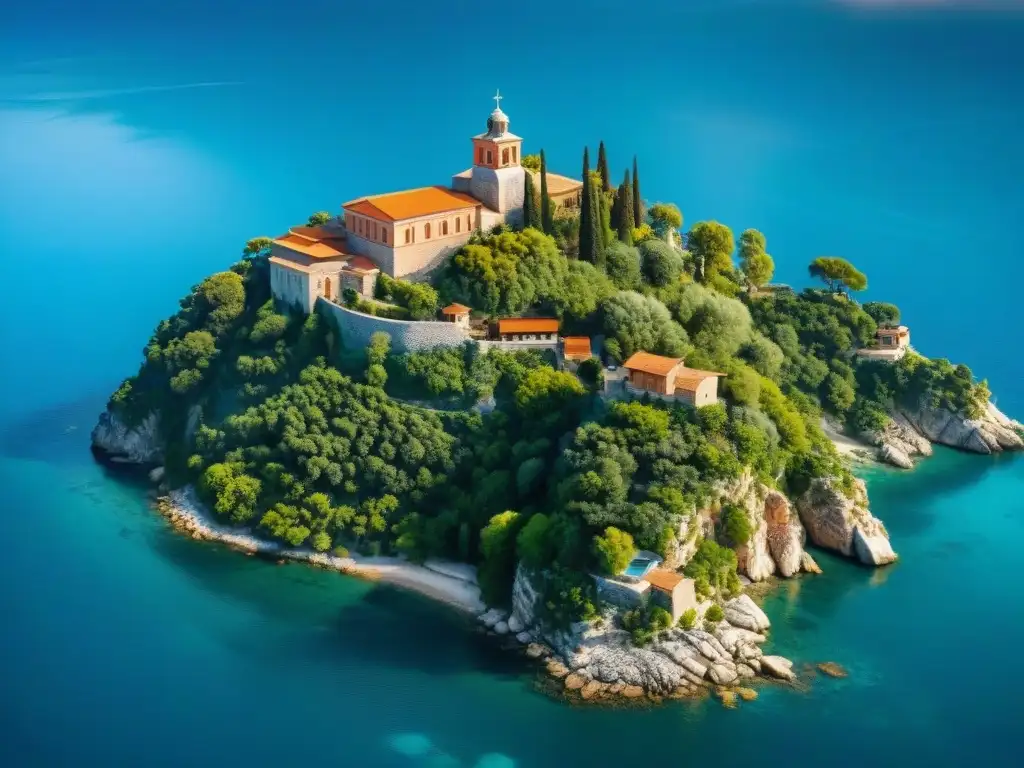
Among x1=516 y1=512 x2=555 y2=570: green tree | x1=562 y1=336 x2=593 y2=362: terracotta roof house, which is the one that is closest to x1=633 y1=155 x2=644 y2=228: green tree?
x1=562 y1=336 x2=593 y2=362: terracotta roof house

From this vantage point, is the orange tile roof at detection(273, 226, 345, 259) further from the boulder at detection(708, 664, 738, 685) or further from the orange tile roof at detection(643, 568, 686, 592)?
the boulder at detection(708, 664, 738, 685)

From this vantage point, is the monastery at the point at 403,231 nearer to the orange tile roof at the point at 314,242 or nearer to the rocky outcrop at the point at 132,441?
the orange tile roof at the point at 314,242

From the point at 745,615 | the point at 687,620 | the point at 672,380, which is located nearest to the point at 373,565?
the point at 687,620

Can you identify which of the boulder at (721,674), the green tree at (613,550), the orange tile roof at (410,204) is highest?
the orange tile roof at (410,204)

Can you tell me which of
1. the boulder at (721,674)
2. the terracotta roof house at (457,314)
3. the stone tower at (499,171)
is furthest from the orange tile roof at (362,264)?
the boulder at (721,674)

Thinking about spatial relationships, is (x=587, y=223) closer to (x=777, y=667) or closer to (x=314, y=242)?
(x=314, y=242)

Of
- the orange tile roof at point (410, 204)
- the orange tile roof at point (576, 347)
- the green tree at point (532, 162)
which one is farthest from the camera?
the green tree at point (532, 162)

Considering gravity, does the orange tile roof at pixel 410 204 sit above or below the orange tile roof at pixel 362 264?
above
